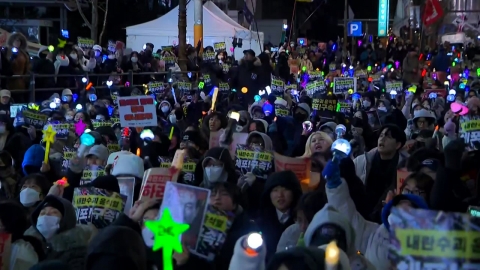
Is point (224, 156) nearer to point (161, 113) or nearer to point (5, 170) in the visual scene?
point (5, 170)

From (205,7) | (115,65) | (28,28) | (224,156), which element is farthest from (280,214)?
(28,28)

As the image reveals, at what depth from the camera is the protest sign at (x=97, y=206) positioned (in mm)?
6023

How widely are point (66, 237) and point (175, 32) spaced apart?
23.2 m

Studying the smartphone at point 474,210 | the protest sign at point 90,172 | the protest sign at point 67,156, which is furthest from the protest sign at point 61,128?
the smartphone at point 474,210

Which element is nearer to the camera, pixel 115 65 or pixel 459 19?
pixel 115 65

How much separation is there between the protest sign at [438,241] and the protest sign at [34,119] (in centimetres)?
847

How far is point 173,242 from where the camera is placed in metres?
4.46

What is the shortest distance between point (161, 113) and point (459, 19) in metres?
27.3

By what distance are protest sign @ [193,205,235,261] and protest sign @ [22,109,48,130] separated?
6808 mm

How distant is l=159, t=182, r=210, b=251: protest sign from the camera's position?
4828mm

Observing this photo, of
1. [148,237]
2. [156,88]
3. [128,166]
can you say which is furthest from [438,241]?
[156,88]

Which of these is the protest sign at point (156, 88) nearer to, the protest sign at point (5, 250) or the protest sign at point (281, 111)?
the protest sign at point (281, 111)

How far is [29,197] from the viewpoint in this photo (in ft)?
23.0

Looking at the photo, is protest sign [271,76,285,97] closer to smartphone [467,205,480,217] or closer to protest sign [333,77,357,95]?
protest sign [333,77,357,95]
